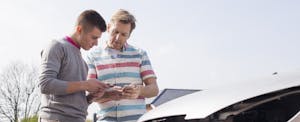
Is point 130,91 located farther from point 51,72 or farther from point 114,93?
point 51,72

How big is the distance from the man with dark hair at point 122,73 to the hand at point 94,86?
0.24 ft

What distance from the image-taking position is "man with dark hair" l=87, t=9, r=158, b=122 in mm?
2461

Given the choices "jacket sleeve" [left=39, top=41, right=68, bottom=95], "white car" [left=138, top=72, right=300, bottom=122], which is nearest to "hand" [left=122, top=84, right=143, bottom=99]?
"jacket sleeve" [left=39, top=41, right=68, bottom=95]

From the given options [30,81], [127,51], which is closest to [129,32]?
[127,51]

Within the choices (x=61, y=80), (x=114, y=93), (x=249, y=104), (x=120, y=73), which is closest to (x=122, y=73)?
(x=120, y=73)

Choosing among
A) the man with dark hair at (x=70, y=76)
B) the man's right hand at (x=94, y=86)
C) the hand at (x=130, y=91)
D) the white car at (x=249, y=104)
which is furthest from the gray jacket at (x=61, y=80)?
the white car at (x=249, y=104)

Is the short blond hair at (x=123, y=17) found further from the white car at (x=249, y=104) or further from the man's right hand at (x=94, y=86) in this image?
the white car at (x=249, y=104)

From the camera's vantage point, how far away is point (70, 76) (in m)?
2.34

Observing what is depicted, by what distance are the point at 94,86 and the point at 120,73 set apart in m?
0.27

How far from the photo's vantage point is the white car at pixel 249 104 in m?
1.66

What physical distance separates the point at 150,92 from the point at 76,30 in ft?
1.94

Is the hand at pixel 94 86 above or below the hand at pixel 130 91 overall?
above

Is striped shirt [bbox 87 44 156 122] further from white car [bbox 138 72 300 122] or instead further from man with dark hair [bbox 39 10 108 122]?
white car [bbox 138 72 300 122]

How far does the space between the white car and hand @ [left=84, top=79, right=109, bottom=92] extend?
20.9 inches
